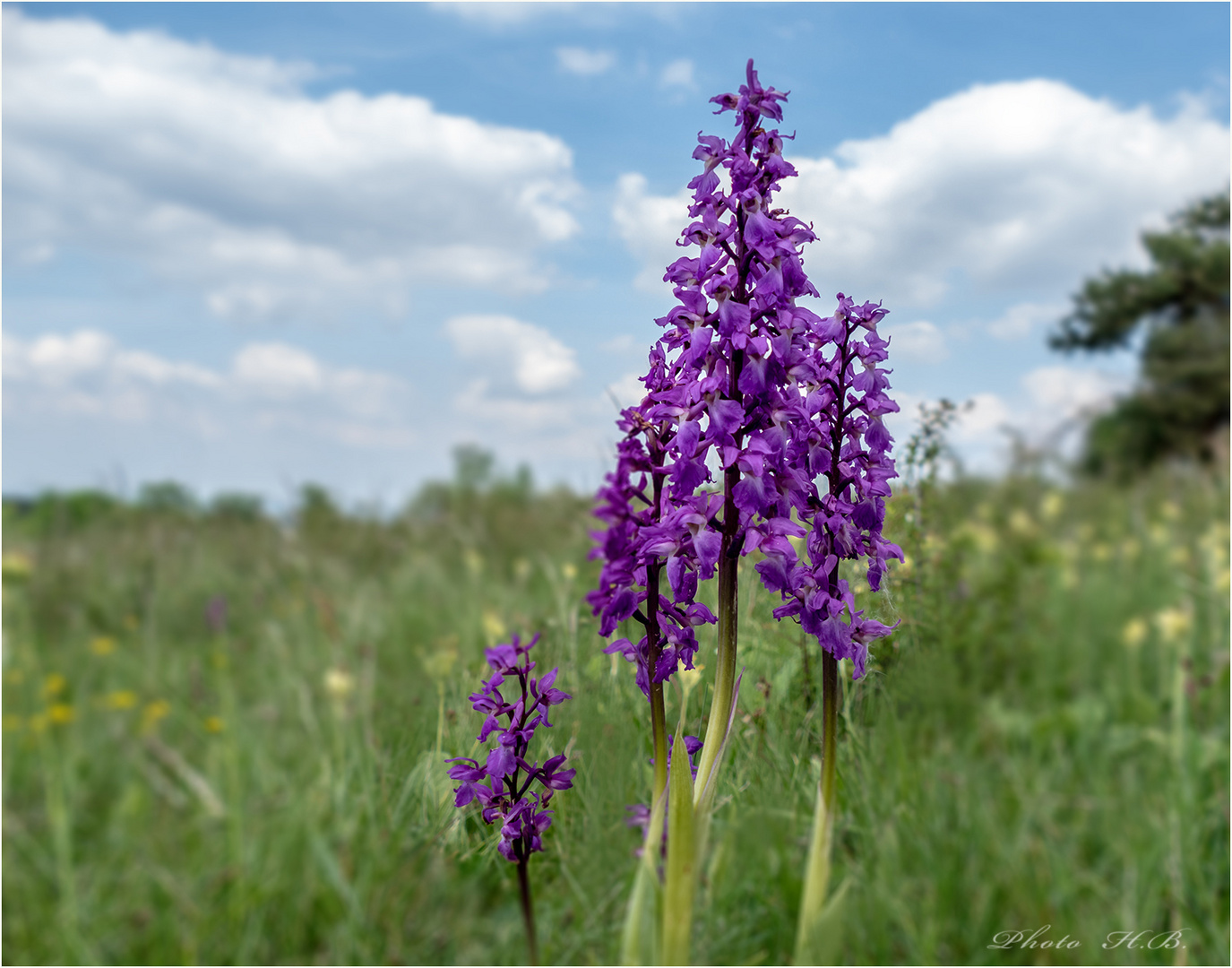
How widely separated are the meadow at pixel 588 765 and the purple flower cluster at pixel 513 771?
100 millimetres

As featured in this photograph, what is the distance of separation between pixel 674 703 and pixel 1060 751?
2809 millimetres

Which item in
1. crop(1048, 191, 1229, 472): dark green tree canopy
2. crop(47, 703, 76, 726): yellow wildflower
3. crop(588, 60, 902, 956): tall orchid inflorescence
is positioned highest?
crop(1048, 191, 1229, 472): dark green tree canopy

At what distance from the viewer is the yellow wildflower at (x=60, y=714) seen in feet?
14.0

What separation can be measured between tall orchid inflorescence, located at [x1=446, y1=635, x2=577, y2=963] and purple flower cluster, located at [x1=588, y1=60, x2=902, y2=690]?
16cm

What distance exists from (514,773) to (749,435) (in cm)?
57

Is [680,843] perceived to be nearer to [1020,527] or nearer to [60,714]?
[60,714]

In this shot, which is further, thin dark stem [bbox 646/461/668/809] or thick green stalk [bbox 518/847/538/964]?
thick green stalk [bbox 518/847/538/964]

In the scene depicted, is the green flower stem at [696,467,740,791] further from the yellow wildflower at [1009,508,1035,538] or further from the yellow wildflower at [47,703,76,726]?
the yellow wildflower at [1009,508,1035,538]

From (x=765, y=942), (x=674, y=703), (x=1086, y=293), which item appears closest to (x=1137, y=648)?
(x=765, y=942)

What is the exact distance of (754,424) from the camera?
103 cm

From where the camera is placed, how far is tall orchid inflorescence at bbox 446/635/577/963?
123 cm

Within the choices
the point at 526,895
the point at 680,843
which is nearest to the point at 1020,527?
the point at 526,895

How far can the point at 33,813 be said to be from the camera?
11.7 ft

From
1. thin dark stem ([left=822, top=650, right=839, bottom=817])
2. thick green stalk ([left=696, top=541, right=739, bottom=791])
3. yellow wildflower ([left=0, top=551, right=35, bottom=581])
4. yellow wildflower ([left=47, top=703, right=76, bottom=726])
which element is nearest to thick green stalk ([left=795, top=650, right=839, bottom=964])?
thin dark stem ([left=822, top=650, right=839, bottom=817])
